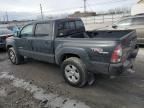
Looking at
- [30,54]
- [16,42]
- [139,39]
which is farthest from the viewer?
[139,39]

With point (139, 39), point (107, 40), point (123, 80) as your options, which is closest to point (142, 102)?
point (123, 80)

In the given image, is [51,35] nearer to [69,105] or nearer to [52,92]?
[52,92]

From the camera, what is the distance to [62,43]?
14.8ft

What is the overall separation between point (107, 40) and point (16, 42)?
4200 millimetres

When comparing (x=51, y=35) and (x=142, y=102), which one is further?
(x=51, y=35)

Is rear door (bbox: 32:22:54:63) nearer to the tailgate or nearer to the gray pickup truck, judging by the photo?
the gray pickup truck

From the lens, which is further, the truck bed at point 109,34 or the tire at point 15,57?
the tire at point 15,57

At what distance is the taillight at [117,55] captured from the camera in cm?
353

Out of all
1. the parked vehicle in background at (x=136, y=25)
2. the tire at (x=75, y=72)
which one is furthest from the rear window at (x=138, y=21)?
the tire at (x=75, y=72)

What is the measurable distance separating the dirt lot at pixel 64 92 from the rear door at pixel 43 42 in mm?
708

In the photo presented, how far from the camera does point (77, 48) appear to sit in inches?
163

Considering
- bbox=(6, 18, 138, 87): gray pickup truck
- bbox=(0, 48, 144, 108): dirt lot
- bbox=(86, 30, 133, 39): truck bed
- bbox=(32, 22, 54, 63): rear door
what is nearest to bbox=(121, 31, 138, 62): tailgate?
bbox=(6, 18, 138, 87): gray pickup truck

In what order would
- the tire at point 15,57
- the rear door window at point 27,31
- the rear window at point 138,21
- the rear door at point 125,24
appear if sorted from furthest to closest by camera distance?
the rear door at point 125,24, the rear window at point 138,21, the tire at point 15,57, the rear door window at point 27,31

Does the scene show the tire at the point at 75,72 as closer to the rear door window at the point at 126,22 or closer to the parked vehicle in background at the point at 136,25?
the parked vehicle in background at the point at 136,25
